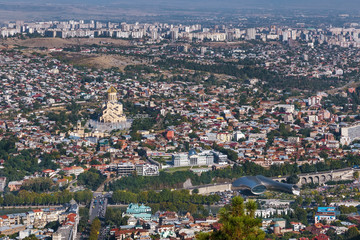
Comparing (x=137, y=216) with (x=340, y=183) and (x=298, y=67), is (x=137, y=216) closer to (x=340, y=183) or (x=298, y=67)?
(x=340, y=183)

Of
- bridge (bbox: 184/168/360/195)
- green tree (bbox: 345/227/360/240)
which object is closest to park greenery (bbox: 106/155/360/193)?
bridge (bbox: 184/168/360/195)

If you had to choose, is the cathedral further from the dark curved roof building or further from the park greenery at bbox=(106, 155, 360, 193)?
the dark curved roof building

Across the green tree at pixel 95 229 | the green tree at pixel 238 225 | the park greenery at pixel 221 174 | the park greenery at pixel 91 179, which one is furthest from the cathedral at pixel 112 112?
the green tree at pixel 238 225

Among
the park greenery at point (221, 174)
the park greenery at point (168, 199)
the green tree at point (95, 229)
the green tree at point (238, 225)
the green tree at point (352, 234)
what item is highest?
the green tree at point (238, 225)

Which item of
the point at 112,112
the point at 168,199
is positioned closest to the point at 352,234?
the point at 168,199

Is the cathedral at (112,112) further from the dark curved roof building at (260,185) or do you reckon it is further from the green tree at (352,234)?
the green tree at (352,234)

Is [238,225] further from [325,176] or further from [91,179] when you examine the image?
[325,176]
